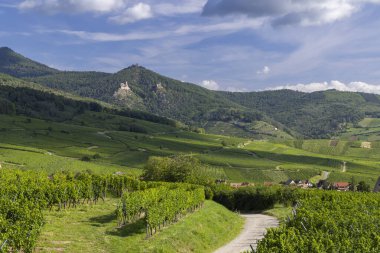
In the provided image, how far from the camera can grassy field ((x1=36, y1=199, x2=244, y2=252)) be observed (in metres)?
29.6

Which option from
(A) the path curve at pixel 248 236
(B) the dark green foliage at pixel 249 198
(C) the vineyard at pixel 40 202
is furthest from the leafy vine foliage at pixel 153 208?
(B) the dark green foliage at pixel 249 198

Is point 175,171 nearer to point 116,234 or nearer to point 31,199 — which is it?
point 31,199

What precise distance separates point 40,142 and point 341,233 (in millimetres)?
171842

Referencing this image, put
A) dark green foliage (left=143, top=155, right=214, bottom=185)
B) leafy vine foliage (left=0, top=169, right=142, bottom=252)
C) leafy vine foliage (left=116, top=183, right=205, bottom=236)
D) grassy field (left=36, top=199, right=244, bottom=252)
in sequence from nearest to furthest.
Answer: leafy vine foliage (left=0, top=169, right=142, bottom=252), grassy field (left=36, top=199, right=244, bottom=252), leafy vine foliage (left=116, top=183, right=205, bottom=236), dark green foliage (left=143, top=155, right=214, bottom=185)

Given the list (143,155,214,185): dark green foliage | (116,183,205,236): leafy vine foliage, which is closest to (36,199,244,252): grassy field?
(116,183,205,236): leafy vine foliage

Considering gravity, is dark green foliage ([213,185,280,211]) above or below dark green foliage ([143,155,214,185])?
below

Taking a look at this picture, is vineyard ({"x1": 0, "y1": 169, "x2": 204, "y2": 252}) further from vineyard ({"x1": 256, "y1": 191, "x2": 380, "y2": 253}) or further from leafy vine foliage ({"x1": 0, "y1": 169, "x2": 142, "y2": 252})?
vineyard ({"x1": 256, "y1": 191, "x2": 380, "y2": 253})

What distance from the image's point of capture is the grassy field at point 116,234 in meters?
29.6

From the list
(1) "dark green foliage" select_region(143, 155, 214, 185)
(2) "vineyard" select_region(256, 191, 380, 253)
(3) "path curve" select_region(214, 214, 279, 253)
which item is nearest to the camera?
(2) "vineyard" select_region(256, 191, 380, 253)

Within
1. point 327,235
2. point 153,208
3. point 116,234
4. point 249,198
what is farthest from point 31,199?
point 249,198

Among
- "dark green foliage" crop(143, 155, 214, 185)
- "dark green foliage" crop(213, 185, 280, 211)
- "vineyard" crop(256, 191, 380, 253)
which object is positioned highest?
"vineyard" crop(256, 191, 380, 253)

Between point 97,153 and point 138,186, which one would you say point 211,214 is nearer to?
point 138,186

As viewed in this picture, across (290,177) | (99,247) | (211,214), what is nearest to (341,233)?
(99,247)

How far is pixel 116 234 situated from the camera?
33781mm
